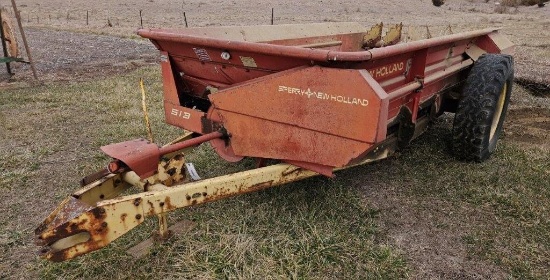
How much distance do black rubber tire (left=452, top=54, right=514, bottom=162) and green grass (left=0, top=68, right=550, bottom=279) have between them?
0.62ft

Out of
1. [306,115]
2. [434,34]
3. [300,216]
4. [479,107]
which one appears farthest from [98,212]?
[434,34]

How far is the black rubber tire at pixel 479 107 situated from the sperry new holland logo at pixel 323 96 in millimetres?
1682

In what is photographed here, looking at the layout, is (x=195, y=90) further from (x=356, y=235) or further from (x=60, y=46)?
(x=60, y=46)

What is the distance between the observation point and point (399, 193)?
3.63m

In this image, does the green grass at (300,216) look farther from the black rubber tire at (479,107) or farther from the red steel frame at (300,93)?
the red steel frame at (300,93)

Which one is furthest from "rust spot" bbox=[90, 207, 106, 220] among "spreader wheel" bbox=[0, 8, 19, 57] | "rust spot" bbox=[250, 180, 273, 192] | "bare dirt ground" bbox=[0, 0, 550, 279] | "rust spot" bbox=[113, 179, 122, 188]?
"spreader wheel" bbox=[0, 8, 19, 57]

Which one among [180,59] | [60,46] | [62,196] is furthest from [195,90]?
[60,46]

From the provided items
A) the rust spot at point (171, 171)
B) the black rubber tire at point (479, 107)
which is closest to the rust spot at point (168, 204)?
the rust spot at point (171, 171)

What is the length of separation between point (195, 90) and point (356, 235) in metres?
1.71

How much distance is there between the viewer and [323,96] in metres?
2.67

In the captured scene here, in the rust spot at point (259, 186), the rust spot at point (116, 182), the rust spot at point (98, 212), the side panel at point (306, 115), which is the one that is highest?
the side panel at point (306, 115)

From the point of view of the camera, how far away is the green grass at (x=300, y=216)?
270 centimetres

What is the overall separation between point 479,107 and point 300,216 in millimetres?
1788

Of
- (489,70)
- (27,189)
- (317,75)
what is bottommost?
(27,189)
